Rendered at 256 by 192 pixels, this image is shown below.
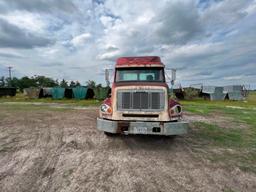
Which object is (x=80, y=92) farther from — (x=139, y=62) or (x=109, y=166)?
(x=109, y=166)

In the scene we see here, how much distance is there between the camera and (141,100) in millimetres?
5938

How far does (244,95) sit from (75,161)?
125 ft

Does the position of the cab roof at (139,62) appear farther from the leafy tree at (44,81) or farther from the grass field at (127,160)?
the leafy tree at (44,81)

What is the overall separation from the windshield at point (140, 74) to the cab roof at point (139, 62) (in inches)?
5.5

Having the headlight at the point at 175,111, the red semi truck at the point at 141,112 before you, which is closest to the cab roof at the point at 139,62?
the red semi truck at the point at 141,112

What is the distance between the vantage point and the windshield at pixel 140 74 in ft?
23.1

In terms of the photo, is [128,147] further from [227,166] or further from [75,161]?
[227,166]

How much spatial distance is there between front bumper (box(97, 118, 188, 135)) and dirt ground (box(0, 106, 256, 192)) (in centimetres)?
54

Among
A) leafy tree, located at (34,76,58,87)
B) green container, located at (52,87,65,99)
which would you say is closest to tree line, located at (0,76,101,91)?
leafy tree, located at (34,76,58,87)

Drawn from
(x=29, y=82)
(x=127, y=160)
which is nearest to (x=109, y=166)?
(x=127, y=160)

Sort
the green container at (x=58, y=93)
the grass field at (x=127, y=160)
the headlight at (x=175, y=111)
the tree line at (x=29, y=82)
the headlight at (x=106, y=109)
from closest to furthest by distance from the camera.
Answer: the grass field at (x=127, y=160) < the headlight at (x=175, y=111) < the headlight at (x=106, y=109) < the green container at (x=58, y=93) < the tree line at (x=29, y=82)

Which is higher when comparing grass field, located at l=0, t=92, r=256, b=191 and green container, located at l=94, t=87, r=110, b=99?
green container, located at l=94, t=87, r=110, b=99

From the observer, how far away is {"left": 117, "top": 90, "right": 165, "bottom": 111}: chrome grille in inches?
232

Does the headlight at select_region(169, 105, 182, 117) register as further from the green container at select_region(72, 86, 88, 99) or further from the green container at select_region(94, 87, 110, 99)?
the green container at select_region(72, 86, 88, 99)
